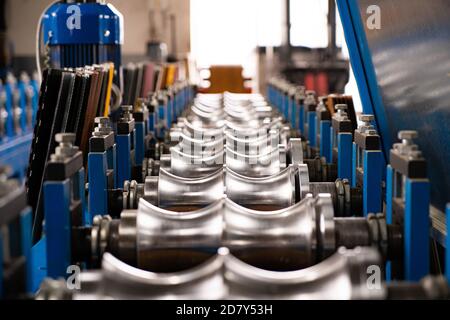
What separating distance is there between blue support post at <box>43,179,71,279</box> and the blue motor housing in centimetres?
144

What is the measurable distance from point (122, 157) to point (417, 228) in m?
0.93

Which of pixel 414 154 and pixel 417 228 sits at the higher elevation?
pixel 414 154

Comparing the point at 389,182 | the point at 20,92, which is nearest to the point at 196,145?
the point at 389,182

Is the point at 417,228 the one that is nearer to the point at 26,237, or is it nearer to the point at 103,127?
the point at 26,237

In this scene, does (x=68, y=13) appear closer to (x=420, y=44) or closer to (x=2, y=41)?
(x=420, y=44)

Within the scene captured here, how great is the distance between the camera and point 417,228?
119cm

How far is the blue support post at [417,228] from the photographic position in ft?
3.84

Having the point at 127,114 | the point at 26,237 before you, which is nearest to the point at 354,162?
the point at 127,114

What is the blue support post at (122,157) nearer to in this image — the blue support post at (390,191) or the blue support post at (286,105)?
the blue support post at (390,191)

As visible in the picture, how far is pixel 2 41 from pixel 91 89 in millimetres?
9783

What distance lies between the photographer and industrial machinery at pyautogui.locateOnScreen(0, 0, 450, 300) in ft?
3.21

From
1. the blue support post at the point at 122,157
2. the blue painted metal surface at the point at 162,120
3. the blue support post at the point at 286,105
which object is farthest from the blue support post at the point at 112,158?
the blue support post at the point at 286,105

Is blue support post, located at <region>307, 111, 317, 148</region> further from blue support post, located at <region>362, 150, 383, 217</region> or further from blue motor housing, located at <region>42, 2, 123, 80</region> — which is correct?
blue support post, located at <region>362, 150, 383, 217</region>

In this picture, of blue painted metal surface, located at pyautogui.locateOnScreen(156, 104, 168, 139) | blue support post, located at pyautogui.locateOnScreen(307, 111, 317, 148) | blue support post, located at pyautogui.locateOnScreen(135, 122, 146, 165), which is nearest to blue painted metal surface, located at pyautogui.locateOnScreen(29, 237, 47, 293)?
blue support post, located at pyautogui.locateOnScreen(135, 122, 146, 165)
